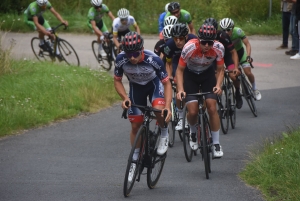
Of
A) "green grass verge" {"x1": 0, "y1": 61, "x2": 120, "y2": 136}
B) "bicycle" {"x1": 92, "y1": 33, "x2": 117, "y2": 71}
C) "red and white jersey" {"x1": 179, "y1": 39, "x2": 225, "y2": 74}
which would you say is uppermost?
"red and white jersey" {"x1": 179, "y1": 39, "x2": 225, "y2": 74}

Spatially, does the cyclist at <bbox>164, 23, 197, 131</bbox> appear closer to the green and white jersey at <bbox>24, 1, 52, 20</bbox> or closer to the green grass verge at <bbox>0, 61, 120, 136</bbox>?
the green grass verge at <bbox>0, 61, 120, 136</bbox>

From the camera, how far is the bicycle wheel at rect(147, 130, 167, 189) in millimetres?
8469

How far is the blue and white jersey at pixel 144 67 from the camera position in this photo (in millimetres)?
8453

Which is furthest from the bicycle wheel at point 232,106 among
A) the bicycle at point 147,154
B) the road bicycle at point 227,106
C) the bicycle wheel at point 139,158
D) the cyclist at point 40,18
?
the cyclist at point 40,18

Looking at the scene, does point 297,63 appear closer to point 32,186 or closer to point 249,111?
point 249,111

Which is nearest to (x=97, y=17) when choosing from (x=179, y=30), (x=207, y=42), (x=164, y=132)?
(x=179, y=30)

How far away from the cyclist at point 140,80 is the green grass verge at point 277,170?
1.21m

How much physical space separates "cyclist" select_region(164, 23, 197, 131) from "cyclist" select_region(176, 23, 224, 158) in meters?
0.71

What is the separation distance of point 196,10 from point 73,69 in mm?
11151

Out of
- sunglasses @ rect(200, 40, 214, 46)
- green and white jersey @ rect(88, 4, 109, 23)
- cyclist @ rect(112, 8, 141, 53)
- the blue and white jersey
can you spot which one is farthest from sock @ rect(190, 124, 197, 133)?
green and white jersey @ rect(88, 4, 109, 23)

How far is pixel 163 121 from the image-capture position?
8648 millimetres

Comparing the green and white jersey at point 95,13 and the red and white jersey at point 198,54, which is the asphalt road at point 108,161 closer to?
the red and white jersey at point 198,54

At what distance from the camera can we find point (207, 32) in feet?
29.8

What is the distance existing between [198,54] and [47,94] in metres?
5.47
